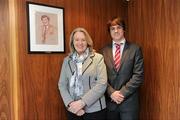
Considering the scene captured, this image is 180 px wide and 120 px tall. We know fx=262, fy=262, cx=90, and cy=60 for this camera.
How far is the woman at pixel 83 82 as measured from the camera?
94.7 inches

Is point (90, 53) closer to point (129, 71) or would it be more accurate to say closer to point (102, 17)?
point (129, 71)

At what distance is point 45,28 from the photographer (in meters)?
2.55

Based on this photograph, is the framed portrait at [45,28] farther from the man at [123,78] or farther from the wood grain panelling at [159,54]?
the wood grain panelling at [159,54]

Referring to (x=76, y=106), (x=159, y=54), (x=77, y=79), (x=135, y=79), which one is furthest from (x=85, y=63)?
(x=159, y=54)

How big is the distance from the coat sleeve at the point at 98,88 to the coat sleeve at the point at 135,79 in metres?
0.22

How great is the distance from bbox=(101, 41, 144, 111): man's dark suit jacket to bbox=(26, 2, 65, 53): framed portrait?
1.91 ft

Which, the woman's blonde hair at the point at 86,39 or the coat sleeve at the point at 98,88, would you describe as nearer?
the coat sleeve at the point at 98,88

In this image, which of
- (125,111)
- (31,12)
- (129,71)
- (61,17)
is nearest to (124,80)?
(129,71)

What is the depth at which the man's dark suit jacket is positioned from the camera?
256 centimetres

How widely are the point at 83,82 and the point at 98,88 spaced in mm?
152

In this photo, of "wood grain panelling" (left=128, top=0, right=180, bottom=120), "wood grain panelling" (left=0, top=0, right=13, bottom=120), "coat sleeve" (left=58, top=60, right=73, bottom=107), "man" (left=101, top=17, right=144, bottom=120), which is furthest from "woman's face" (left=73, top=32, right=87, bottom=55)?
"wood grain panelling" (left=128, top=0, right=180, bottom=120)

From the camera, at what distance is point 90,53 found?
8.32 feet

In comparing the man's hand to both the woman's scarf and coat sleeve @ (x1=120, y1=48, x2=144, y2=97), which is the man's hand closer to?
the woman's scarf

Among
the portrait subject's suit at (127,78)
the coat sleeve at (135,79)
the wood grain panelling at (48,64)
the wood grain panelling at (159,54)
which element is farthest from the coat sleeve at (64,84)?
the wood grain panelling at (159,54)
